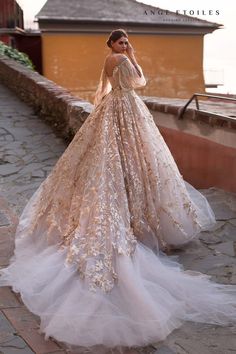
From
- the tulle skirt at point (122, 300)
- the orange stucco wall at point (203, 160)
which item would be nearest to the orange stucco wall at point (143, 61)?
the orange stucco wall at point (203, 160)

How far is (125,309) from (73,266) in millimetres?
401

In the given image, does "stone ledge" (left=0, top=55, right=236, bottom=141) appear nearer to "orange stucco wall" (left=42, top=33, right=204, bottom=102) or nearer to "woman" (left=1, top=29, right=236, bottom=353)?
"woman" (left=1, top=29, right=236, bottom=353)

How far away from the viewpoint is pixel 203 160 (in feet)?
16.8

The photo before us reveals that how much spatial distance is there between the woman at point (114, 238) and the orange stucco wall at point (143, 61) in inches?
463

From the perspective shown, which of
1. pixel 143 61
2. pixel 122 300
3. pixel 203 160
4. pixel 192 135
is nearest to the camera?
pixel 122 300

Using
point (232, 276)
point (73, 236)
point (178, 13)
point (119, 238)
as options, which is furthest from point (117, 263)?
point (178, 13)

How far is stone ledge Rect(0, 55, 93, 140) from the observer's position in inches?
261

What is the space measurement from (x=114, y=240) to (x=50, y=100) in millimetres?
4958

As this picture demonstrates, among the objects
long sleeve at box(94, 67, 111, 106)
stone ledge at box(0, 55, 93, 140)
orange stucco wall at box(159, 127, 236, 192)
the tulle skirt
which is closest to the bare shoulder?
long sleeve at box(94, 67, 111, 106)

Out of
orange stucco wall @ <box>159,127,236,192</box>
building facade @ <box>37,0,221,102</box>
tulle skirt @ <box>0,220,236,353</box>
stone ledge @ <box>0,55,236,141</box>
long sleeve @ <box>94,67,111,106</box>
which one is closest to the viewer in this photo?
tulle skirt @ <box>0,220,236,353</box>

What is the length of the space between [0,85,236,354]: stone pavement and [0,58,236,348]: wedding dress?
0.08m

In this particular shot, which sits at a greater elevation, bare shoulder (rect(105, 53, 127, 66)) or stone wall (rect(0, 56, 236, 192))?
bare shoulder (rect(105, 53, 127, 66))

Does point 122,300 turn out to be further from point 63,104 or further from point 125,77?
point 63,104

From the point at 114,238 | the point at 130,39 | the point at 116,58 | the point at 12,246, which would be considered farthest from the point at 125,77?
the point at 130,39
